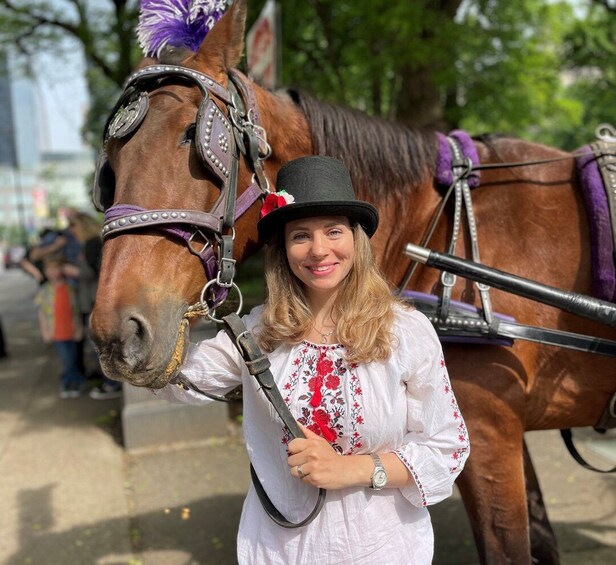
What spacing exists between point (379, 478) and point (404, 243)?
997mm

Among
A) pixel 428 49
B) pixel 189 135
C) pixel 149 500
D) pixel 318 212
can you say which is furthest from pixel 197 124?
pixel 428 49

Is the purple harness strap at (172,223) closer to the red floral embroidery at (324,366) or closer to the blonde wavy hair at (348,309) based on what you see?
the blonde wavy hair at (348,309)

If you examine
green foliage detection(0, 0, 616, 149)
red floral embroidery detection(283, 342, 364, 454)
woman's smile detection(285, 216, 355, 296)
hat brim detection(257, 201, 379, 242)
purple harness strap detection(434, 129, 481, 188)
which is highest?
green foliage detection(0, 0, 616, 149)

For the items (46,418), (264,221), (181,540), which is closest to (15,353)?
(46,418)

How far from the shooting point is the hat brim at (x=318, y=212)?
4.71 feet

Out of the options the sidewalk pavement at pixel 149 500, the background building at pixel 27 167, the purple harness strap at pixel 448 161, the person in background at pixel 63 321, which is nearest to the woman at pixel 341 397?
the purple harness strap at pixel 448 161

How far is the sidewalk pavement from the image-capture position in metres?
3.11

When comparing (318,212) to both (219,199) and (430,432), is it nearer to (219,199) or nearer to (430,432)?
(219,199)

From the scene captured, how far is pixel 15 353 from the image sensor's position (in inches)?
337

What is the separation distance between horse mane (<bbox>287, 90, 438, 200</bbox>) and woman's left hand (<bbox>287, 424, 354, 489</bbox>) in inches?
42.8

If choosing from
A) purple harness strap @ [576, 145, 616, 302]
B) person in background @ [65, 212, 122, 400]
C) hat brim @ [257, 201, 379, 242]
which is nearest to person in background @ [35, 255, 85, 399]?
person in background @ [65, 212, 122, 400]

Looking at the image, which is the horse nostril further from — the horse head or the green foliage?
the green foliage

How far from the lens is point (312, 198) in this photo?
1.47 meters

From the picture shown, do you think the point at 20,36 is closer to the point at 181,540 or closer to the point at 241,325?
the point at 181,540
